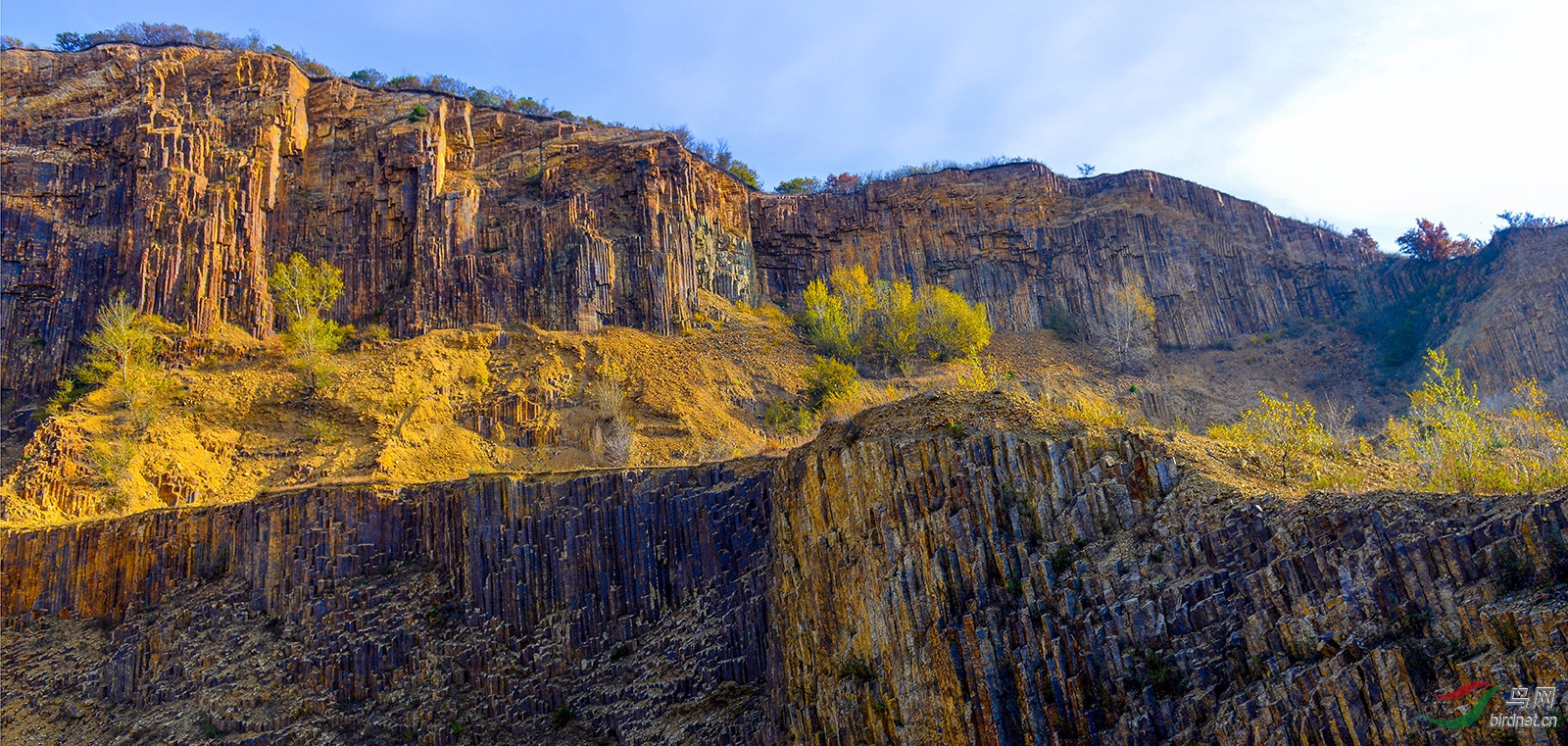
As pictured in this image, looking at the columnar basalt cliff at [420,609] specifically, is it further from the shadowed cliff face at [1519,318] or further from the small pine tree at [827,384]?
the shadowed cliff face at [1519,318]

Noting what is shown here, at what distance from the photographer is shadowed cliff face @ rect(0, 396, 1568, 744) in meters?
8.77

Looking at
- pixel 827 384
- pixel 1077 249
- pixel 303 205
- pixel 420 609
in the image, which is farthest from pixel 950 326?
pixel 303 205

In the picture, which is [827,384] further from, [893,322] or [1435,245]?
[1435,245]

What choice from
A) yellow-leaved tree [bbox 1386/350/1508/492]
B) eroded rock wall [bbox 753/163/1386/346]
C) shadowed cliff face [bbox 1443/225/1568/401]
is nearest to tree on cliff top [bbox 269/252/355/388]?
eroded rock wall [bbox 753/163/1386/346]

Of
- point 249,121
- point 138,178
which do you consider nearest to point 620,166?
point 249,121

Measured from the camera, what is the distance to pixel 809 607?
1562 centimetres

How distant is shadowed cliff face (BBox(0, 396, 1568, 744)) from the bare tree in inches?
1135

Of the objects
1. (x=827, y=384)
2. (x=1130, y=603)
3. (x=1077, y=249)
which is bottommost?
(x=1130, y=603)

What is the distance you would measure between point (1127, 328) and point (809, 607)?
112 feet

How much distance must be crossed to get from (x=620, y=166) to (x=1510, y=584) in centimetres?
3695

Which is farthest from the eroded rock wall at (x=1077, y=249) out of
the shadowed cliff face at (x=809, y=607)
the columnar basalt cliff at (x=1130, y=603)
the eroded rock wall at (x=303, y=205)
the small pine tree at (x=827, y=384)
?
the columnar basalt cliff at (x=1130, y=603)

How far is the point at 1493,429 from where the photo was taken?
65.5ft

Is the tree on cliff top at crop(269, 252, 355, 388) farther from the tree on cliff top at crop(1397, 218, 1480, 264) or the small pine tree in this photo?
the tree on cliff top at crop(1397, 218, 1480, 264)

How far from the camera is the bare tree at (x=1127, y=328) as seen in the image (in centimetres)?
4450
